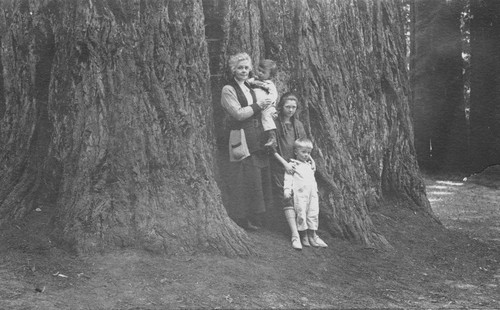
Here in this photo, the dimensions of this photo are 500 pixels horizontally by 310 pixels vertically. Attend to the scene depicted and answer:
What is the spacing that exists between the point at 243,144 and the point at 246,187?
0.52 meters

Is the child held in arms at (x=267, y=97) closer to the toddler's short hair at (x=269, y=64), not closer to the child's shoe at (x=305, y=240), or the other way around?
the toddler's short hair at (x=269, y=64)

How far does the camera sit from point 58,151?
671cm

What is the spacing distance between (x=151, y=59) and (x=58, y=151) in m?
1.38

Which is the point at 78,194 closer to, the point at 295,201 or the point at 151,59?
the point at 151,59

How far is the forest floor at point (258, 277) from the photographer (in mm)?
5617

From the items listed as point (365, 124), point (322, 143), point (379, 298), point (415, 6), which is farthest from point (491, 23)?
point (379, 298)

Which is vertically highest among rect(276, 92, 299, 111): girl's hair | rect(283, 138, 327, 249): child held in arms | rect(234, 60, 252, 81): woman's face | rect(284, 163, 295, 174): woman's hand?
rect(234, 60, 252, 81): woman's face

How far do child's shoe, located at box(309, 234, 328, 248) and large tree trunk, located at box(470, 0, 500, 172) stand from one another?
11.5m

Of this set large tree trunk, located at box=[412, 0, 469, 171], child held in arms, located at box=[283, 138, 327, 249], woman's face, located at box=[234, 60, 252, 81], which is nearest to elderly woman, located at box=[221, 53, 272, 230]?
woman's face, located at box=[234, 60, 252, 81]

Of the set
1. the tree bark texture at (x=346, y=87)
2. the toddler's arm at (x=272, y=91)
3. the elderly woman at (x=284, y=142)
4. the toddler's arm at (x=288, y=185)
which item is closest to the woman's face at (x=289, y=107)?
the elderly woman at (x=284, y=142)

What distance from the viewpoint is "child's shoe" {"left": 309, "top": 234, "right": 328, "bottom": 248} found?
25.3ft

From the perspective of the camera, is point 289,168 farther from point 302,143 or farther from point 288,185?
point 302,143

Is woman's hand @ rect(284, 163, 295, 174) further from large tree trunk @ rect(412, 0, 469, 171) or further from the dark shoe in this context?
large tree trunk @ rect(412, 0, 469, 171)

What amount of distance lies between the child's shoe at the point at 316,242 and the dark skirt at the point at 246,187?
0.70 metres
